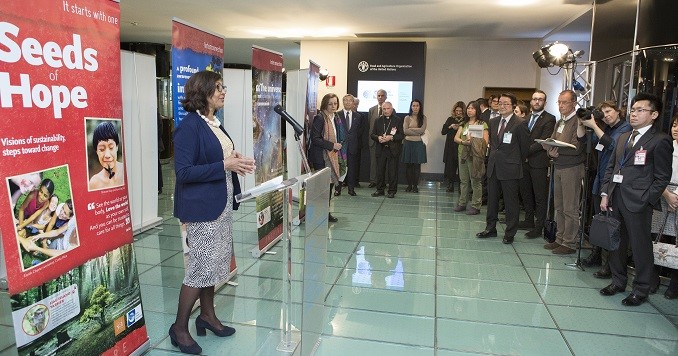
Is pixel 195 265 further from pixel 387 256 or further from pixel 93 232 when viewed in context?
pixel 387 256

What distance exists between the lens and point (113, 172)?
7.92 ft

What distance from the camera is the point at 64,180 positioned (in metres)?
2.09

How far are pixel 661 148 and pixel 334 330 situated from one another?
268cm

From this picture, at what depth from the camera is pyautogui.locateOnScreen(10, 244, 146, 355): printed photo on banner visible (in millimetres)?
1962

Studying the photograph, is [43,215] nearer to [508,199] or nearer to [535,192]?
[508,199]

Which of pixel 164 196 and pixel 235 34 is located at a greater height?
pixel 235 34

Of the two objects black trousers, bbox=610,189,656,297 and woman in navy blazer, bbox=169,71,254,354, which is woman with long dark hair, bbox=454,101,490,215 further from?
woman in navy blazer, bbox=169,71,254,354

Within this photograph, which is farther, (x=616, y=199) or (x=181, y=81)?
(x=616, y=199)

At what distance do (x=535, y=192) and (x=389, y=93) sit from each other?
4.59 m

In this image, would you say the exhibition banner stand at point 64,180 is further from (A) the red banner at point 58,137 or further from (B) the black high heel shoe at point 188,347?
(B) the black high heel shoe at point 188,347

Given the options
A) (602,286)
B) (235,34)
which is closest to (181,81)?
(602,286)

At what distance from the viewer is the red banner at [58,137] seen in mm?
1824

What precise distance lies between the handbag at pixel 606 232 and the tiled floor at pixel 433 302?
0.47 m

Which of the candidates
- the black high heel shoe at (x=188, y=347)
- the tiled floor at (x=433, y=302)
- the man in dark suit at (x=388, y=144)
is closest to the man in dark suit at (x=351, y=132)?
the man in dark suit at (x=388, y=144)
